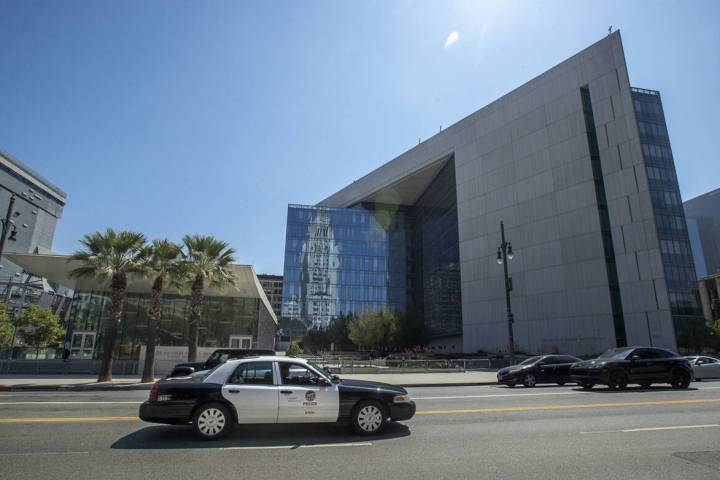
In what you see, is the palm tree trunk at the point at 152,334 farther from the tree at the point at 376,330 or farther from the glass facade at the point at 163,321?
the tree at the point at 376,330

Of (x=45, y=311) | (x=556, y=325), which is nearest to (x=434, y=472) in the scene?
(x=45, y=311)

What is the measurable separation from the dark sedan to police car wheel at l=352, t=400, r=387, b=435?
41.0ft

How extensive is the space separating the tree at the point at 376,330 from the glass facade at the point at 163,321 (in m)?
28.0

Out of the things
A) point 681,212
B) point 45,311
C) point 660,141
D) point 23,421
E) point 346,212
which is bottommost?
point 23,421

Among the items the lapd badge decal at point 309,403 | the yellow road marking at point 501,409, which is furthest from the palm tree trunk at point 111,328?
the lapd badge decal at point 309,403

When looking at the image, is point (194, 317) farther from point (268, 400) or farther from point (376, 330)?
point (376, 330)

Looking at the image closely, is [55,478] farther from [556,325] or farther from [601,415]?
[556,325]

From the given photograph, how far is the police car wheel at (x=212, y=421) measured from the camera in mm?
7344

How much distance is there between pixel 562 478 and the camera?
205 inches

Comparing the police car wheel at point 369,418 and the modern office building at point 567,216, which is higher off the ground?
the modern office building at point 567,216

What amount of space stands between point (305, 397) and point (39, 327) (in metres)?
34.9

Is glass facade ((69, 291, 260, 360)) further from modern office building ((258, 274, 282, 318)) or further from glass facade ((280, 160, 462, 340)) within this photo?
modern office building ((258, 274, 282, 318))

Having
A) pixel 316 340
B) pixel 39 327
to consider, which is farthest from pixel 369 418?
pixel 316 340

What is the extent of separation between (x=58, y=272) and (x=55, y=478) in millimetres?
32676
